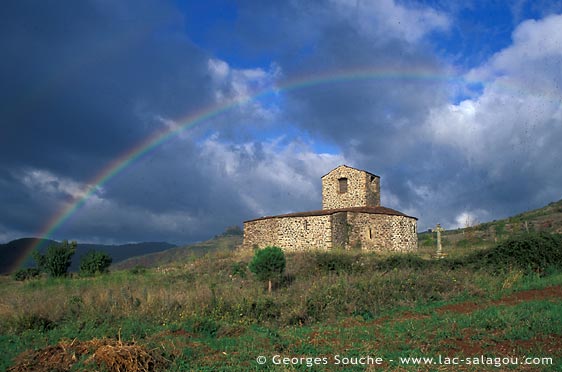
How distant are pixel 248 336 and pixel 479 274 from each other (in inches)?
395

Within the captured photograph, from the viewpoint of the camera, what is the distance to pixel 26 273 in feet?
A: 95.2

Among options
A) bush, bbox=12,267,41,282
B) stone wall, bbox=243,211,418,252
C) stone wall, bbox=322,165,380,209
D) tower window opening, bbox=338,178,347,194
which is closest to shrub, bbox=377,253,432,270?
stone wall, bbox=243,211,418,252

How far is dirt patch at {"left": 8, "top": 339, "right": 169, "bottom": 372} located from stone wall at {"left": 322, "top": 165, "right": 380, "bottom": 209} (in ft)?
101

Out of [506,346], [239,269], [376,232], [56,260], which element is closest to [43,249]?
[56,260]

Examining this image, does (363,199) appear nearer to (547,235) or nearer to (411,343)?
(547,235)

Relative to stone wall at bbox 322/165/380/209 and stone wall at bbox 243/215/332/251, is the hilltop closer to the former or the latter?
stone wall at bbox 243/215/332/251

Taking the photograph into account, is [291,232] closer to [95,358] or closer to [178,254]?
[95,358]

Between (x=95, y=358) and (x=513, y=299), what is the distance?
32.1ft

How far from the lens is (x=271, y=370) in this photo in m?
5.55

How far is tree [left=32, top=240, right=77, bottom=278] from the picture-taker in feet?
88.1

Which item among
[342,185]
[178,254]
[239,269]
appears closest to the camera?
[239,269]

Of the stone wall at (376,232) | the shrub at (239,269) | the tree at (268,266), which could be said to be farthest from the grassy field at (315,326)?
the stone wall at (376,232)

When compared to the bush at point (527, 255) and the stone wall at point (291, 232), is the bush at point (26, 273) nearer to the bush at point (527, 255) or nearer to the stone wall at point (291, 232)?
the stone wall at point (291, 232)

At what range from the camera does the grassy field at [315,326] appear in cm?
601
